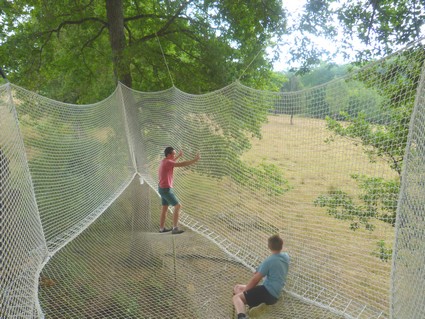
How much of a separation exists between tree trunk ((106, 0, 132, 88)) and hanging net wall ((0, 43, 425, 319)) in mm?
426

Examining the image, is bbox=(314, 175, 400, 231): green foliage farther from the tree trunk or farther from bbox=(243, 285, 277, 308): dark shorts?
the tree trunk

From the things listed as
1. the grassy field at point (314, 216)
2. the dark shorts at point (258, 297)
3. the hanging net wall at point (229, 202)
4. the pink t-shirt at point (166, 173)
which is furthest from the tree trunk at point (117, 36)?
the dark shorts at point (258, 297)

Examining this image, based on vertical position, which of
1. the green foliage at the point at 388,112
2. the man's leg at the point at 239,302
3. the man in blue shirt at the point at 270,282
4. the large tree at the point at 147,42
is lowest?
the man's leg at the point at 239,302

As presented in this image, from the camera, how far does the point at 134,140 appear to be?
4.73 metres

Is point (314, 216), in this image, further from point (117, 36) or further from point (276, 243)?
point (117, 36)

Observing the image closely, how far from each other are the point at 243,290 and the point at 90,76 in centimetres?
474

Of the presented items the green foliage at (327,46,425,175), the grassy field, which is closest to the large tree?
the grassy field

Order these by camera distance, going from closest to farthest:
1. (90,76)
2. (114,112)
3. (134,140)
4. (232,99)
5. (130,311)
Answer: (130,311), (232,99), (114,112), (134,140), (90,76)

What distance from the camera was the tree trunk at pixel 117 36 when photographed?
466cm

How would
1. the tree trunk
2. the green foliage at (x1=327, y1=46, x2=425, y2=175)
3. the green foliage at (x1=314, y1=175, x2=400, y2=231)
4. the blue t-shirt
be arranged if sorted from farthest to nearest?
the tree trunk, the blue t-shirt, the green foliage at (x1=314, y1=175, x2=400, y2=231), the green foliage at (x1=327, y1=46, x2=425, y2=175)

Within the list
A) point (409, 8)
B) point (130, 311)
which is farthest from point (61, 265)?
point (409, 8)

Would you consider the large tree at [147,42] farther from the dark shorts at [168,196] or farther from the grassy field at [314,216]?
the grassy field at [314,216]

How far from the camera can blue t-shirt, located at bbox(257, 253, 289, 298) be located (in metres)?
2.27

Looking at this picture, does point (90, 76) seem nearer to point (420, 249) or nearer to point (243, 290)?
point (243, 290)
